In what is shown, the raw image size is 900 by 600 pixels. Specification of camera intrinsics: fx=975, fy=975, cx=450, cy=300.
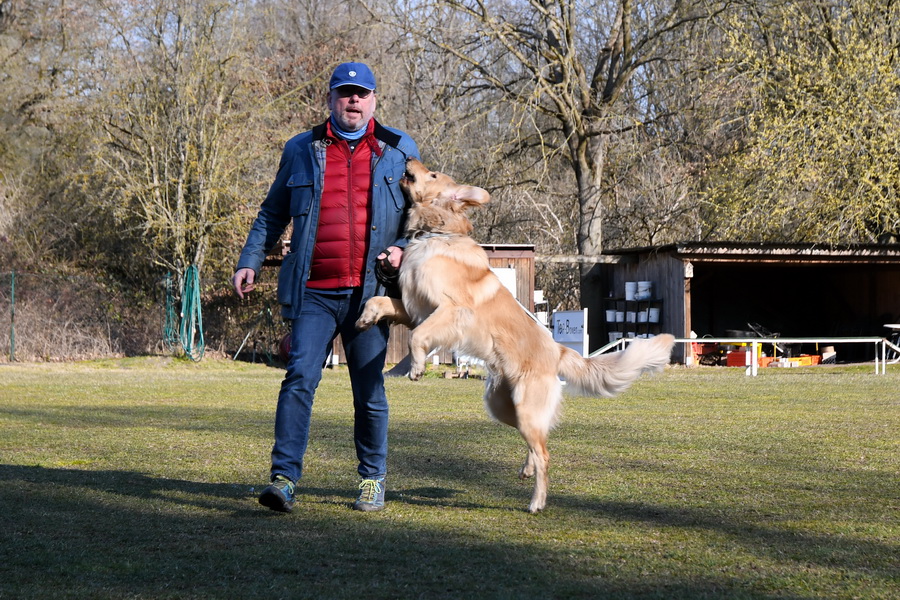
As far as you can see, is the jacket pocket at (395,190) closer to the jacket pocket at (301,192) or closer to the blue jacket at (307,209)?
the blue jacket at (307,209)

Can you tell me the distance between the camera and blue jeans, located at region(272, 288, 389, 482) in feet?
16.5

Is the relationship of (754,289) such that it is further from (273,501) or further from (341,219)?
(273,501)

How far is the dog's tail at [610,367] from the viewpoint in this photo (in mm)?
5543

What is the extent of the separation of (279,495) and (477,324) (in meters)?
1.38

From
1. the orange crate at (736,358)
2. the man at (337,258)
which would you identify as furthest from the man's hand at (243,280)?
the orange crate at (736,358)

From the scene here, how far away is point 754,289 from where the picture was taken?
95.2 feet

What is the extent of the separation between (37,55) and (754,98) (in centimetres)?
1925

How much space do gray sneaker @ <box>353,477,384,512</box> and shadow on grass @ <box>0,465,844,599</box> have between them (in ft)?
0.39

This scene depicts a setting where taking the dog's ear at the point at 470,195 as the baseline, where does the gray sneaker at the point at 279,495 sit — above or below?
below

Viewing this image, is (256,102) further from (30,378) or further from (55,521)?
(55,521)

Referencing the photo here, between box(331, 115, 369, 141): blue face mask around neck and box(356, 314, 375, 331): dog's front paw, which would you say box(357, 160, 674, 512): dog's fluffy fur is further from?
box(331, 115, 369, 141): blue face mask around neck

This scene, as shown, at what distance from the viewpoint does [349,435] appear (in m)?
8.73

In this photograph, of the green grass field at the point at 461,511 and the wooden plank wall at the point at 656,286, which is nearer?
the green grass field at the point at 461,511

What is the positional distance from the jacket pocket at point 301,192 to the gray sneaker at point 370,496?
1.46m
